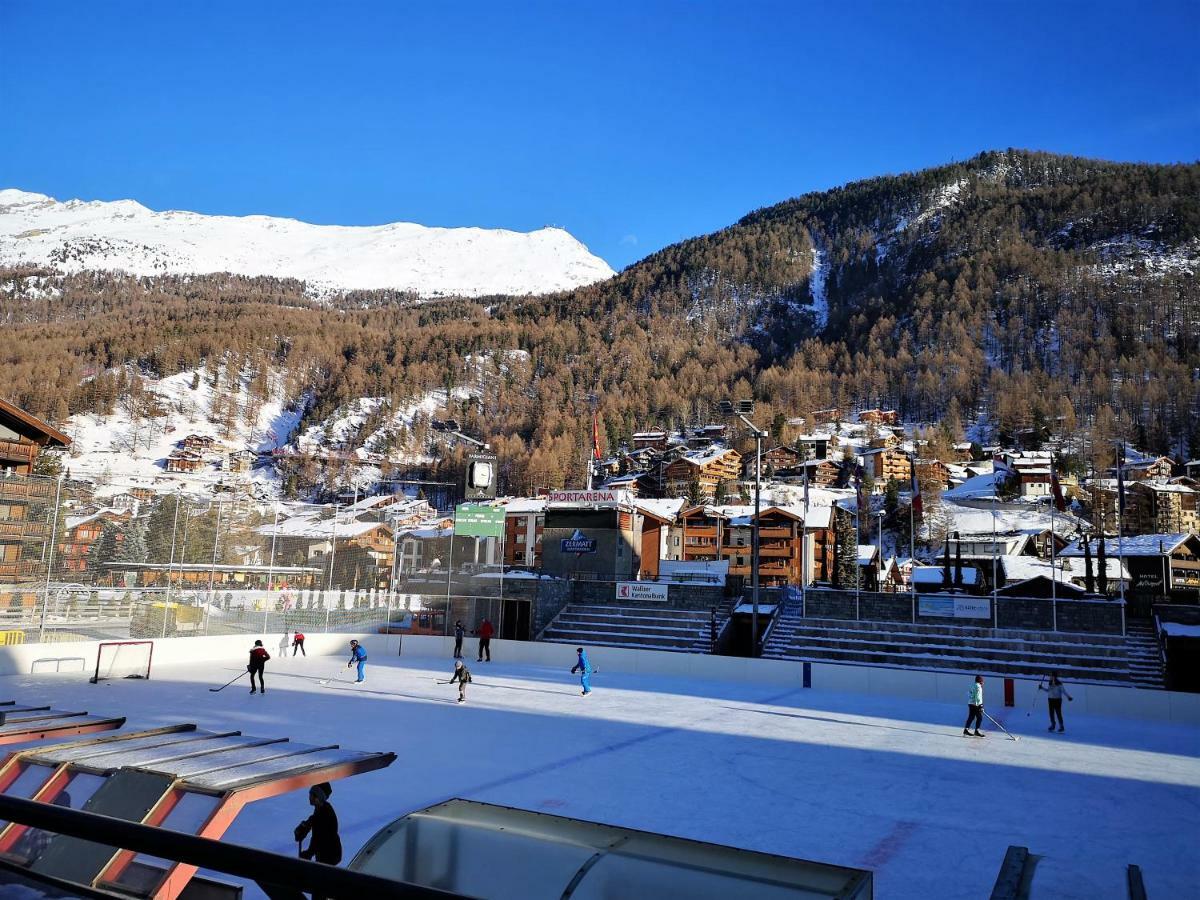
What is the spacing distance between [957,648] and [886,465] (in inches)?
4656

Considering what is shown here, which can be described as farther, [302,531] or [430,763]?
[302,531]

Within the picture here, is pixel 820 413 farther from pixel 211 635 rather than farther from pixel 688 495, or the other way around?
pixel 211 635

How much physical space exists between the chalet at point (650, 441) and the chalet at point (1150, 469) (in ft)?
253

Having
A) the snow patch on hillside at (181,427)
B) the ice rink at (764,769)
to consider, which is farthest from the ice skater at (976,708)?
the snow patch on hillside at (181,427)

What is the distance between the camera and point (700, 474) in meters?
129

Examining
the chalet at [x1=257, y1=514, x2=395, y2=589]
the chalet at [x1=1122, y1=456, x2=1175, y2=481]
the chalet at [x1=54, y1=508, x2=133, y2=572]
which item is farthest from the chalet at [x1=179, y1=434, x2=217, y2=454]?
the chalet at [x1=1122, y1=456, x2=1175, y2=481]

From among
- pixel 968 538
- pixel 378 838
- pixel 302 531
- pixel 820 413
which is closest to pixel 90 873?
pixel 378 838

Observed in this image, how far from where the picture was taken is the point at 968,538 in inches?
3565

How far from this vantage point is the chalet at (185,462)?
14700cm

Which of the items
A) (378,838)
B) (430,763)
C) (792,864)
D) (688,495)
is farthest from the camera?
(688,495)

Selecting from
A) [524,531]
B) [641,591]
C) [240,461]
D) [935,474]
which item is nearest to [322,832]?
[641,591]

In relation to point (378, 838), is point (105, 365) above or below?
above

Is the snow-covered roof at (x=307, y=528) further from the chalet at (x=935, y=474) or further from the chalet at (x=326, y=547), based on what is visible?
the chalet at (x=935, y=474)

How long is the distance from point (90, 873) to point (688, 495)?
114098 millimetres
